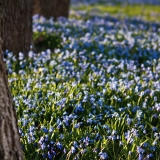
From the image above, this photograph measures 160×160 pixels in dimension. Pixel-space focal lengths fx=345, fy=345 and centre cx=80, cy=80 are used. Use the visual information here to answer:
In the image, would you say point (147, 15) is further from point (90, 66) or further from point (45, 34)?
point (90, 66)

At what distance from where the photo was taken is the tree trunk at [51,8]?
353 inches

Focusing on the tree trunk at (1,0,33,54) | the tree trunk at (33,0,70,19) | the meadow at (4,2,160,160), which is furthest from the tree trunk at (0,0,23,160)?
the tree trunk at (33,0,70,19)

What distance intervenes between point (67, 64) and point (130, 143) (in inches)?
96.0

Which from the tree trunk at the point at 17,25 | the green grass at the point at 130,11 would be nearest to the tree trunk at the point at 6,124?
the tree trunk at the point at 17,25

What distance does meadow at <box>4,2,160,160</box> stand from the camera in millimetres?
3459

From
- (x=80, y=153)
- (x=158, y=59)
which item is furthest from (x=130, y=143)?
(x=158, y=59)

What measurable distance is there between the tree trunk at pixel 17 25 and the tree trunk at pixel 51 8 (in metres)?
2.96

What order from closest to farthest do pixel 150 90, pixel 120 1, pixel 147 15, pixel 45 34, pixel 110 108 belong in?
pixel 110 108, pixel 150 90, pixel 45 34, pixel 147 15, pixel 120 1

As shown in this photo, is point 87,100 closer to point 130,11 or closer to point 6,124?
point 6,124

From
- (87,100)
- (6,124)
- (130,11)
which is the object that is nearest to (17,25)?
(87,100)

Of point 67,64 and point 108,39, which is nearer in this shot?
point 67,64

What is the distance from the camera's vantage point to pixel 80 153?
340 centimetres

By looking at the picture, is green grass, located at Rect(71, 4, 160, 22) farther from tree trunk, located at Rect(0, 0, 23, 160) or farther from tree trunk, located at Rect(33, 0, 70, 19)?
tree trunk, located at Rect(0, 0, 23, 160)

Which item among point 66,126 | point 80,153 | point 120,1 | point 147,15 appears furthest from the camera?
point 120,1
